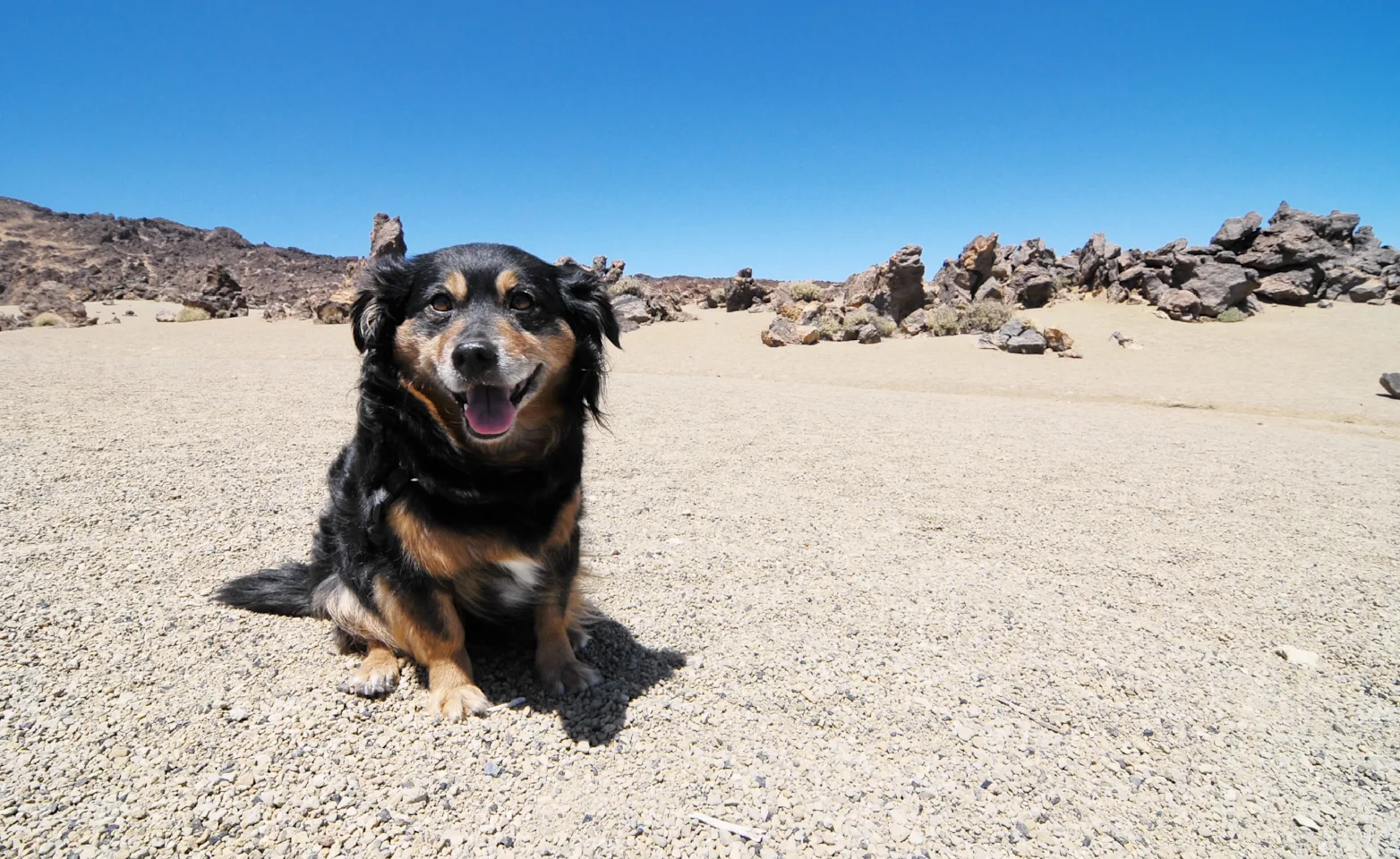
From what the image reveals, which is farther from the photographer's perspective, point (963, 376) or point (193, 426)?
point (963, 376)

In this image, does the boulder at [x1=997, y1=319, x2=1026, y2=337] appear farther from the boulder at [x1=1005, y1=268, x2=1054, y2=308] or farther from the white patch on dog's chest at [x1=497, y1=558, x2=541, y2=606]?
the white patch on dog's chest at [x1=497, y1=558, x2=541, y2=606]

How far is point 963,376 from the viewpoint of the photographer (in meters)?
13.4

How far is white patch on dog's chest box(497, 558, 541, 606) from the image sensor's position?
8.00ft

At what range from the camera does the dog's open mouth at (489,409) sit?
2.32 metres

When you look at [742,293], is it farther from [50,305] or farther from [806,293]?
[50,305]

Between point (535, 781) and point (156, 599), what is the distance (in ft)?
7.10

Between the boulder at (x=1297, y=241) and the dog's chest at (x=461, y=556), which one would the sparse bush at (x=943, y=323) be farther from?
the dog's chest at (x=461, y=556)

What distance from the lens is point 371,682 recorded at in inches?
99.1

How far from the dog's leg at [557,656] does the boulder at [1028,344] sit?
15681mm

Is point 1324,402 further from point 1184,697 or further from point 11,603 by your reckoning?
point 11,603

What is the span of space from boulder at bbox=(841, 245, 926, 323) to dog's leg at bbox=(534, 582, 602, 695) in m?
18.7

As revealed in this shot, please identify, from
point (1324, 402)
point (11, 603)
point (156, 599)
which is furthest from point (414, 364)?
point (1324, 402)

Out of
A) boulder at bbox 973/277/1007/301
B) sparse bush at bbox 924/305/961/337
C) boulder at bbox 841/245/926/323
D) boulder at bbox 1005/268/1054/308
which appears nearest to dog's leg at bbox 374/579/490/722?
sparse bush at bbox 924/305/961/337

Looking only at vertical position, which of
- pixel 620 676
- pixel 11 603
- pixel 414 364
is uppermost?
pixel 414 364
